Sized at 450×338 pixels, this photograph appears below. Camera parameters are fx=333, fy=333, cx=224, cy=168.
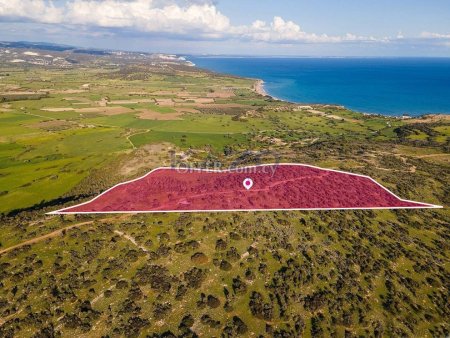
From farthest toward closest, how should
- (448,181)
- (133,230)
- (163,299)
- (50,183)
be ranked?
(50,183)
(448,181)
(133,230)
(163,299)

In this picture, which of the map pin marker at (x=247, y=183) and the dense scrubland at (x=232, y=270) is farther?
the map pin marker at (x=247, y=183)

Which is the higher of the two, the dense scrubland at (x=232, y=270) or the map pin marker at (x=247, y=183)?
the map pin marker at (x=247, y=183)

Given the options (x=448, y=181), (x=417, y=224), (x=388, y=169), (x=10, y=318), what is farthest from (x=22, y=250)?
(x=448, y=181)

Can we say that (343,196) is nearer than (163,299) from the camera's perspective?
No

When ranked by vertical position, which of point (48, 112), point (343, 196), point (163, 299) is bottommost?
point (48, 112)

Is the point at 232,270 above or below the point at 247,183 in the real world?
below

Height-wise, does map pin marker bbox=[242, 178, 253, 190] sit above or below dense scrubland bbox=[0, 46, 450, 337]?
above

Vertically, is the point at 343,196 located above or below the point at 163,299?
above

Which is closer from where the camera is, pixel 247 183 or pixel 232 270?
pixel 232 270

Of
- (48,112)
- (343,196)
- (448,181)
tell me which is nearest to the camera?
(343,196)

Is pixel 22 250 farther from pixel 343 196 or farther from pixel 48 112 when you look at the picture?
pixel 48 112

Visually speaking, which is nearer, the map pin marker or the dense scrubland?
the dense scrubland
